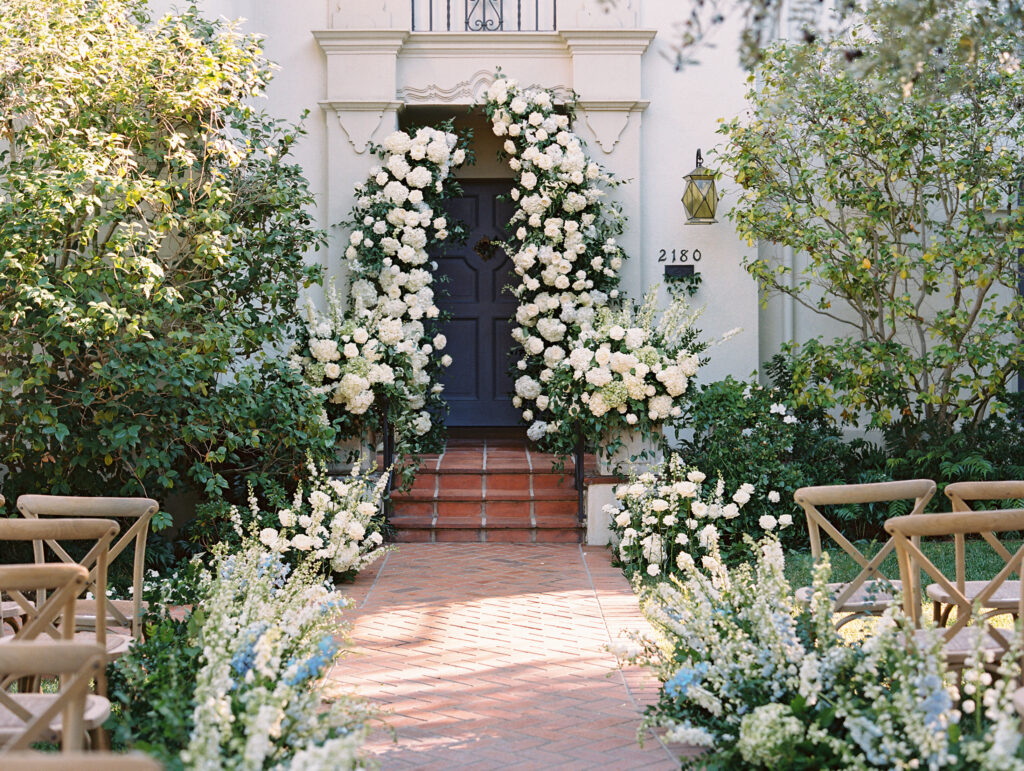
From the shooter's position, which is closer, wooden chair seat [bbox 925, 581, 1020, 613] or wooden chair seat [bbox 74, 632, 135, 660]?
wooden chair seat [bbox 74, 632, 135, 660]

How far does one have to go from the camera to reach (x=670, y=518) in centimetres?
695

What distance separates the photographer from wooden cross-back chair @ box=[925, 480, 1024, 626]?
4004 mm

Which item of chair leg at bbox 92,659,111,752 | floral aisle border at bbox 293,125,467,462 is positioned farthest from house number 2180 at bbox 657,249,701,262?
chair leg at bbox 92,659,111,752

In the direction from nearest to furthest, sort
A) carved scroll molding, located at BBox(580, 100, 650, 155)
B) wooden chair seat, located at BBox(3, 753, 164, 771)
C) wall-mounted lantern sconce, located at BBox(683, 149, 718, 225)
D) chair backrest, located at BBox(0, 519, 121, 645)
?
wooden chair seat, located at BBox(3, 753, 164, 771) < chair backrest, located at BBox(0, 519, 121, 645) < wall-mounted lantern sconce, located at BBox(683, 149, 718, 225) < carved scroll molding, located at BBox(580, 100, 650, 155)

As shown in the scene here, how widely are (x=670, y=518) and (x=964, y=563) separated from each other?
8.97ft

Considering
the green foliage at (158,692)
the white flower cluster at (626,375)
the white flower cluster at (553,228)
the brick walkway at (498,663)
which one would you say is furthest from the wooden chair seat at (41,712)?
the white flower cluster at (553,228)

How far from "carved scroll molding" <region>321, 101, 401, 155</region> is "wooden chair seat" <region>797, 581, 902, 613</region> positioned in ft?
A: 21.9

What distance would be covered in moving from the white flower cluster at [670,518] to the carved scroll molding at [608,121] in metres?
3.69

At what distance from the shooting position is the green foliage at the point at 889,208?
322 inches

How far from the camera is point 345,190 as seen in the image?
31.9ft

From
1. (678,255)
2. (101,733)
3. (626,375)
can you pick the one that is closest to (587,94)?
(678,255)

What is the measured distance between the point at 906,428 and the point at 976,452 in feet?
2.28

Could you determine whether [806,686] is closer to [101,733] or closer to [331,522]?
[101,733]

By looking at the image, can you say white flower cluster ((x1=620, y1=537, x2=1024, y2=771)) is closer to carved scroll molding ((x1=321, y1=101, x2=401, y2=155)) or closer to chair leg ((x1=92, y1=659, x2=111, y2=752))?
chair leg ((x1=92, y1=659, x2=111, y2=752))
